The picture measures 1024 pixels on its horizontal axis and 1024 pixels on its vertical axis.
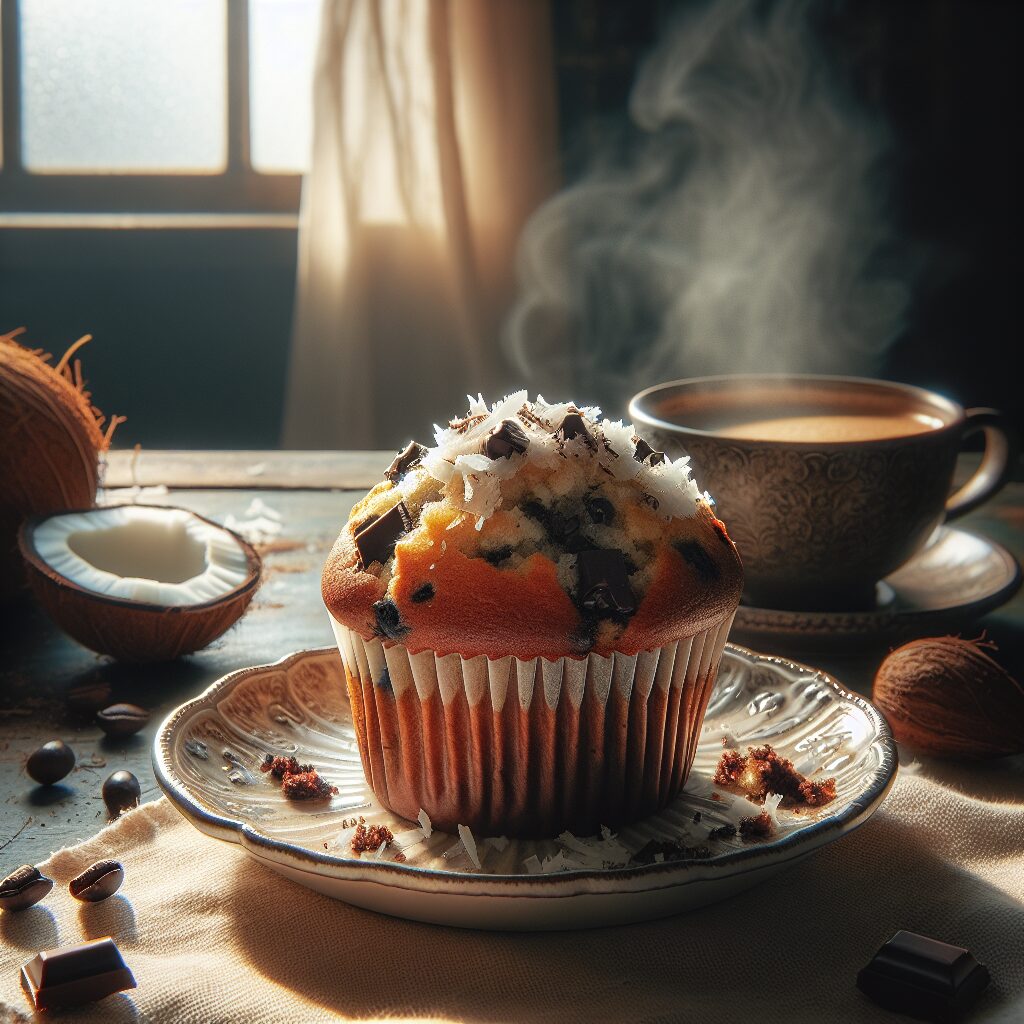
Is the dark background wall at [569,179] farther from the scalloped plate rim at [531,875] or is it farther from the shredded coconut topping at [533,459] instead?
the scalloped plate rim at [531,875]

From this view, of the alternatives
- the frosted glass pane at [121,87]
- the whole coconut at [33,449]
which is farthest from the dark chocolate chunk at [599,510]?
the frosted glass pane at [121,87]

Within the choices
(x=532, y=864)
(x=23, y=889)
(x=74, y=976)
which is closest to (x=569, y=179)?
(x=532, y=864)

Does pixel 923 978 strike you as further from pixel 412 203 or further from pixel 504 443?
pixel 412 203

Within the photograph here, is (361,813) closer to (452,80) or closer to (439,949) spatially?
(439,949)

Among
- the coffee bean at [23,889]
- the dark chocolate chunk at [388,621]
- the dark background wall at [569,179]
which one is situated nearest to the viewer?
the coffee bean at [23,889]

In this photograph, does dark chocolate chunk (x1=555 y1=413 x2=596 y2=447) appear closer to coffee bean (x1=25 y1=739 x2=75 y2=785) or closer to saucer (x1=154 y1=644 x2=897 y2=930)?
saucer (x1=154 y1=644 x2=897 y2=930)

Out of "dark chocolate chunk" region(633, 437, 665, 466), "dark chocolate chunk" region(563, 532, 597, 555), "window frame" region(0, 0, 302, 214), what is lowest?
"dark chocolate chunk" region(563, 532, 597, 555)

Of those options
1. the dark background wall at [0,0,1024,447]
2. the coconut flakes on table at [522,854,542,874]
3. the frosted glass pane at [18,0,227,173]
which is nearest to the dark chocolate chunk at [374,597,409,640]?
the coconut flakes on table at [522,854,542,874]
